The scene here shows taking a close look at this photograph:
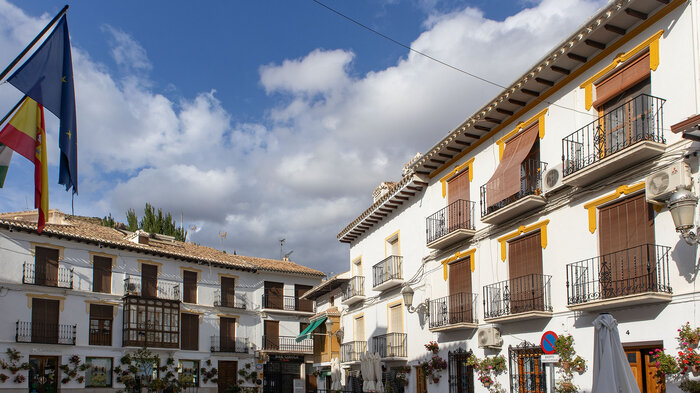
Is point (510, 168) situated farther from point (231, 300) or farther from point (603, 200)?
point (231, 300)

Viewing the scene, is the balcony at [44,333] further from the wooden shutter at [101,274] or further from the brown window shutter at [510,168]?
the brown window shutter at [510,168]

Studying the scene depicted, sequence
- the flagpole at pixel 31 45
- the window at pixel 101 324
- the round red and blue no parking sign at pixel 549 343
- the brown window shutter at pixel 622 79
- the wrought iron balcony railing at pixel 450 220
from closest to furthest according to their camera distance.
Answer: the flagpole at pixel 31 45 < the brown window shutter at pixel 622 79 < the round red and blue no parking sign at pixel 549 343 < the wrought iron balcony railing at pixel 450 220 < the window at pixel 101 324

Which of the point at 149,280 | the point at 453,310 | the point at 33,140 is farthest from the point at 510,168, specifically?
the point at 149,280

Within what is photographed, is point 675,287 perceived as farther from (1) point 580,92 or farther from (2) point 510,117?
(2) point 510,117

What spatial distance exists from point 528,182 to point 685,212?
205 inches

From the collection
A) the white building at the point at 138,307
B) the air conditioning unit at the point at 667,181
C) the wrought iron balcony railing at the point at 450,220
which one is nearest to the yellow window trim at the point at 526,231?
the wrought iron balcony railing at the point at 450,220

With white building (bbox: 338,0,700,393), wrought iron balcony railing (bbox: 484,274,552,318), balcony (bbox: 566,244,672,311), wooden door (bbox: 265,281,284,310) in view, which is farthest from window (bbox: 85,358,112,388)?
balcony (bbox: 566,244,672,311)

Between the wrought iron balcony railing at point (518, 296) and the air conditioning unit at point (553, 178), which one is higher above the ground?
the air conditioning unit at point (553, 178)

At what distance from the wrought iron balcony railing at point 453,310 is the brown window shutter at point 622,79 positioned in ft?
21.6

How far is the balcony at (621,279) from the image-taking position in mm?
10781

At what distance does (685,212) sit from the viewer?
9992 mm

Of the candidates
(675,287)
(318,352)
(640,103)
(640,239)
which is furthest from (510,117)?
(318,352)

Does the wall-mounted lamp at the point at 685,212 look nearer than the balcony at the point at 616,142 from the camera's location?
Yes

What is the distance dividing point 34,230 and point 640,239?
27636mm
